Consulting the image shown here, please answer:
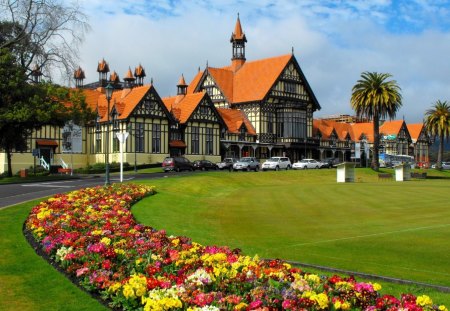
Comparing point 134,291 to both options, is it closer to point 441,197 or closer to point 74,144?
point 441,197

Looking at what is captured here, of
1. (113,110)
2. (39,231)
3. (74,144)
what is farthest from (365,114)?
(39,231)

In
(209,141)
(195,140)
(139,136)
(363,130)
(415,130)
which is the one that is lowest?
(209,141)

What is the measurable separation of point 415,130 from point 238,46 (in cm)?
5444

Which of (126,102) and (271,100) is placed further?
(271,100)

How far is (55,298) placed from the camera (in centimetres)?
888

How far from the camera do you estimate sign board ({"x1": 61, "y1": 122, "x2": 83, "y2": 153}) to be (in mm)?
64250

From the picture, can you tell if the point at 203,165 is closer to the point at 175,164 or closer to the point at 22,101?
the point at 175,164

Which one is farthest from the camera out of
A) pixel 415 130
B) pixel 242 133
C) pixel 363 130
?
pixel 415 130

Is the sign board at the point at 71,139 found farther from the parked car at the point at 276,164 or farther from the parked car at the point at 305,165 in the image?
the parked car at the point at 305,165

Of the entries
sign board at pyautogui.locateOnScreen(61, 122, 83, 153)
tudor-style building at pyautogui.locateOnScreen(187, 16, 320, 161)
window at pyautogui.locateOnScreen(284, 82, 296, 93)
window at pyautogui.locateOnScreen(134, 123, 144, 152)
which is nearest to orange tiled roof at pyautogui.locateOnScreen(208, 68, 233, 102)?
tudor-style building at pyautogui.locateOnScreen(187, 16, 320, 161)

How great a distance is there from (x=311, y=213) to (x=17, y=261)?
12419 mm

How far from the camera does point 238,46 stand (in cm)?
8831

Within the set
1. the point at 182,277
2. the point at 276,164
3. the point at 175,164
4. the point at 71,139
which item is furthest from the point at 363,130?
the point at 182,277

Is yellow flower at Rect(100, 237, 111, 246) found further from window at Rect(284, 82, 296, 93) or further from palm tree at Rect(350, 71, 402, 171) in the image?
window at Rect(284, 82, 296, 93)
